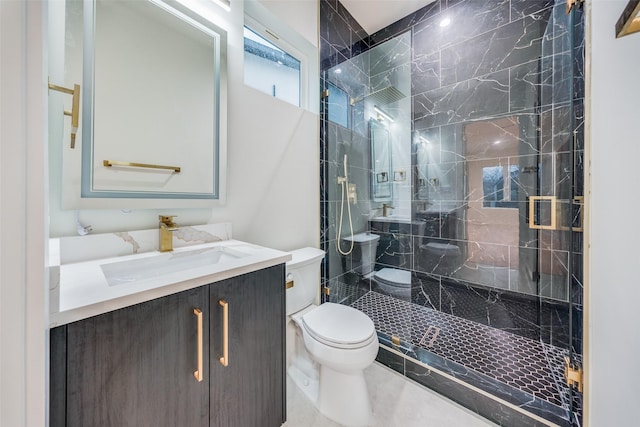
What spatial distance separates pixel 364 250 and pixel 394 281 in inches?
17.1

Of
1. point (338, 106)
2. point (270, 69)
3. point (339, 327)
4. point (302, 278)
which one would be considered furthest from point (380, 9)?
point (339, 327)

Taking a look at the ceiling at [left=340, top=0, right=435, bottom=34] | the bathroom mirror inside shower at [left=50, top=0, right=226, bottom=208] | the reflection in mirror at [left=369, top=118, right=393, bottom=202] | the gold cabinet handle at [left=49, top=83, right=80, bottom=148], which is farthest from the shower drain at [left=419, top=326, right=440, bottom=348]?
the ceiling at [left=340, top=0, right=435, bottom=34]

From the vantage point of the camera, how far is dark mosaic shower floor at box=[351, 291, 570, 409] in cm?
133

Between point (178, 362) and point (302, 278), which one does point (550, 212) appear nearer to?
point (302, 278)

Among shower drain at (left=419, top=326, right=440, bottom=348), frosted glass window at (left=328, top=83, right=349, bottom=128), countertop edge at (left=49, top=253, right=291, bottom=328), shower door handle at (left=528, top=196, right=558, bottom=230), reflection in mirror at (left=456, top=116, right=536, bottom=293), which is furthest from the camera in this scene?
frosted glass window at (left=328, top=83, right=349, bottom=128)

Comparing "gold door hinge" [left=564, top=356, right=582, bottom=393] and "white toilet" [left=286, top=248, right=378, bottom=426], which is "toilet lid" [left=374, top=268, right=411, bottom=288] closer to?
"white toilet" [left=286, top=248, right=378, bottom=426]

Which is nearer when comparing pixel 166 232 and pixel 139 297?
pixel 139 297

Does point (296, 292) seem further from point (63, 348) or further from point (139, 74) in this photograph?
point (139, 74)

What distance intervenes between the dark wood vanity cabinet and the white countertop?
0.03 m

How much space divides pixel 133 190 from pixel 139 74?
20.6 inches

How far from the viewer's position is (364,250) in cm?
232

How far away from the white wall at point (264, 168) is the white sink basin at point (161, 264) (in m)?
0.19

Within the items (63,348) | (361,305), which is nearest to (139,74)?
(63,348)

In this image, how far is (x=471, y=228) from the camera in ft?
6.74
